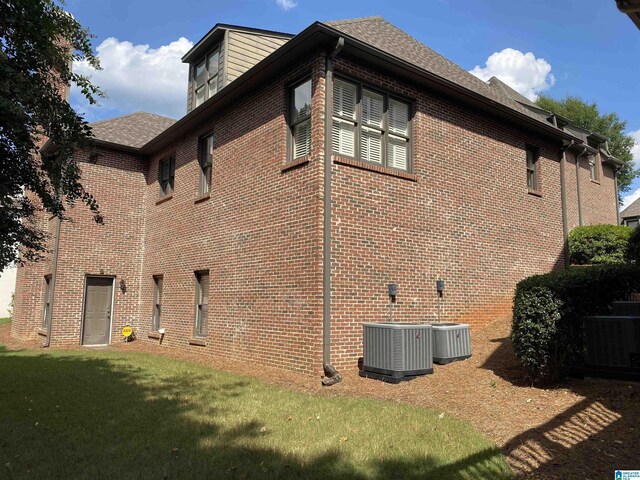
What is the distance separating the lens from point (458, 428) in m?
5.46

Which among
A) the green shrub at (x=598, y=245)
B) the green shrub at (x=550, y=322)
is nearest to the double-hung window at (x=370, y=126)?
the green shrub at (x=550, y=322)

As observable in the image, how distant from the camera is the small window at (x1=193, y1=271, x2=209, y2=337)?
12875 mm

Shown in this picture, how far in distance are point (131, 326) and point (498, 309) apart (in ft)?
38.5

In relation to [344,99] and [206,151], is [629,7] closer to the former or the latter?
[344,99]

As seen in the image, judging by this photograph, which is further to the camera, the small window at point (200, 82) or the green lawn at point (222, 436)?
the small window at point (200, 82)

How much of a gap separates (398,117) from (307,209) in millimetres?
3311

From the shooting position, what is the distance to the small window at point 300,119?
32.6ft

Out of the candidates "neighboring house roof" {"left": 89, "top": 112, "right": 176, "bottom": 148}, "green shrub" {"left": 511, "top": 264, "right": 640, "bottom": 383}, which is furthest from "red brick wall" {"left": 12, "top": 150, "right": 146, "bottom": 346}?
"green shrub" {"left": 511, "top": 264, "right": 640, "bottom": 383}

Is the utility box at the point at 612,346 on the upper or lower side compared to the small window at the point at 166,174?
lower

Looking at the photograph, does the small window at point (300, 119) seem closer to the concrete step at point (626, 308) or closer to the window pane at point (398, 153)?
the window pane at point (398, 153)

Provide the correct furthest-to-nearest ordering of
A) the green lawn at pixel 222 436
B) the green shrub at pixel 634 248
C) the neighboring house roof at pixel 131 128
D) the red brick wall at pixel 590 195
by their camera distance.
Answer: the red brick wall at pixel 590 195, the neighboring house roof at pixel 131 128, the green shrub at pixel 634 248, the green lawn at pixel 222 436

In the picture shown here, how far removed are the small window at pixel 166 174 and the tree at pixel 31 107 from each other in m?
8.38

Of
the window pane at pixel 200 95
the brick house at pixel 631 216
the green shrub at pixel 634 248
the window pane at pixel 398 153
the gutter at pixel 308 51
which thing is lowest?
the green shrub at pixel 634 248

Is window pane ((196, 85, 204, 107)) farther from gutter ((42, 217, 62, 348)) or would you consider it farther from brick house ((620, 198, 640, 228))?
brick house ((620, 198, 640, 228))
